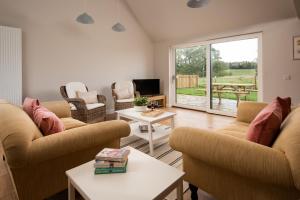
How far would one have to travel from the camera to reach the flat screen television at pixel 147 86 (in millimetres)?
5463

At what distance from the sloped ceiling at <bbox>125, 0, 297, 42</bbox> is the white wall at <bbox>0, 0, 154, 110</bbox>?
0.55m

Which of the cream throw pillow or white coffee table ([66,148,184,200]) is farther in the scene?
the cream throw pillow

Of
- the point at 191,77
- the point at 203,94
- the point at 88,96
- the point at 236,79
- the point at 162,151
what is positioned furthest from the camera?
the point at 191,77

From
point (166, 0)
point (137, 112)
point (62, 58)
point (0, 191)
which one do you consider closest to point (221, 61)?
point (166, 0)

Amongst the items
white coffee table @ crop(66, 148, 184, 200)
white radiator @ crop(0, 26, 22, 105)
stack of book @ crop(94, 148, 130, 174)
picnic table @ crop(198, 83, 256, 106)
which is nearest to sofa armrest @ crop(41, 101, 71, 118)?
white radiator @ crop(0, 26, 22, 105)

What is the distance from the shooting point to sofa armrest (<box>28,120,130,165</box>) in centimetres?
121

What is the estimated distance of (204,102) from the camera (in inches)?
207

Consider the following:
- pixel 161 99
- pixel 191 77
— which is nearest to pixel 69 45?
pixel 161 99

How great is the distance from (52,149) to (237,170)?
1175 mm

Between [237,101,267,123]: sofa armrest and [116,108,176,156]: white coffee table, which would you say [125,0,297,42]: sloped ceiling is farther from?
[116,108,176,156]: white coffee table

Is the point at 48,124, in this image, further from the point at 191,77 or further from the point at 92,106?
the point at 191,77

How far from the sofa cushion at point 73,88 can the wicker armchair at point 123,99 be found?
737mm

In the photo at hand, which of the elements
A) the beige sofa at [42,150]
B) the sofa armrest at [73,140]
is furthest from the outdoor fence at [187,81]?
the beige sofa at [42,150]

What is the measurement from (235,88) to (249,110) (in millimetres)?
2501
